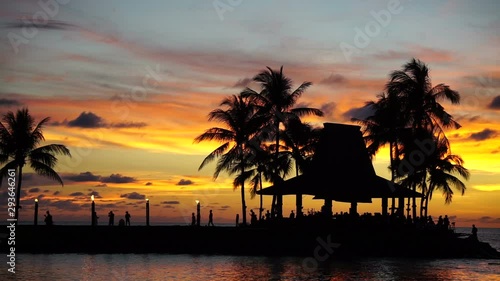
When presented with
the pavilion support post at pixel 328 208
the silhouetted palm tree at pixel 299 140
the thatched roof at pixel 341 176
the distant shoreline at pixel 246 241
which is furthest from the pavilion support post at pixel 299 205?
the silhouetted palm tree at pixel 299 140

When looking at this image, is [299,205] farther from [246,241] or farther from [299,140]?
[299,140]

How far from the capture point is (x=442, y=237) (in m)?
58.4

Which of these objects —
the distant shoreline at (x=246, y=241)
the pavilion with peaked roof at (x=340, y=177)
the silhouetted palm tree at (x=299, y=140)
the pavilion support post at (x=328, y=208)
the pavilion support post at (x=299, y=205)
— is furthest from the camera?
the silhouetted palm tree at (x=299, y=140)

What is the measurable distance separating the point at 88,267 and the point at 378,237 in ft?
71.0

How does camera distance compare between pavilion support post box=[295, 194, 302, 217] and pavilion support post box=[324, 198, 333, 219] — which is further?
pavilion support post box=[295, 194, 302, 217]

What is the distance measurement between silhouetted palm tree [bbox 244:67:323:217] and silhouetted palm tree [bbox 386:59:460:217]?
7.38 metres

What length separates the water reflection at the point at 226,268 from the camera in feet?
149

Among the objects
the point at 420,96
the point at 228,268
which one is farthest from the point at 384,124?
the point at 228,268

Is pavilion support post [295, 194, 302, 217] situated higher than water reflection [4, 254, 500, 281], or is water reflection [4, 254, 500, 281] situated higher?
pavilion support post [295, 194, 302, 217]

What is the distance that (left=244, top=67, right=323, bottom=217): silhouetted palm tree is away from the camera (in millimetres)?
64312

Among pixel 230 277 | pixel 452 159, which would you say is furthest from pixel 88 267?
pixel 452 159

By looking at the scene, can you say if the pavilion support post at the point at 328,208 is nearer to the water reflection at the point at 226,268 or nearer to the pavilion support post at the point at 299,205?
the pavilion support post at the point at 299,205

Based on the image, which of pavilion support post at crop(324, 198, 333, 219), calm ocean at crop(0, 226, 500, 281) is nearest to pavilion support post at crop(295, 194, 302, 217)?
pavilion support post at crop(324, 198, 333, 219)

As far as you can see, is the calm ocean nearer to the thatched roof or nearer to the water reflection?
the water reflection
